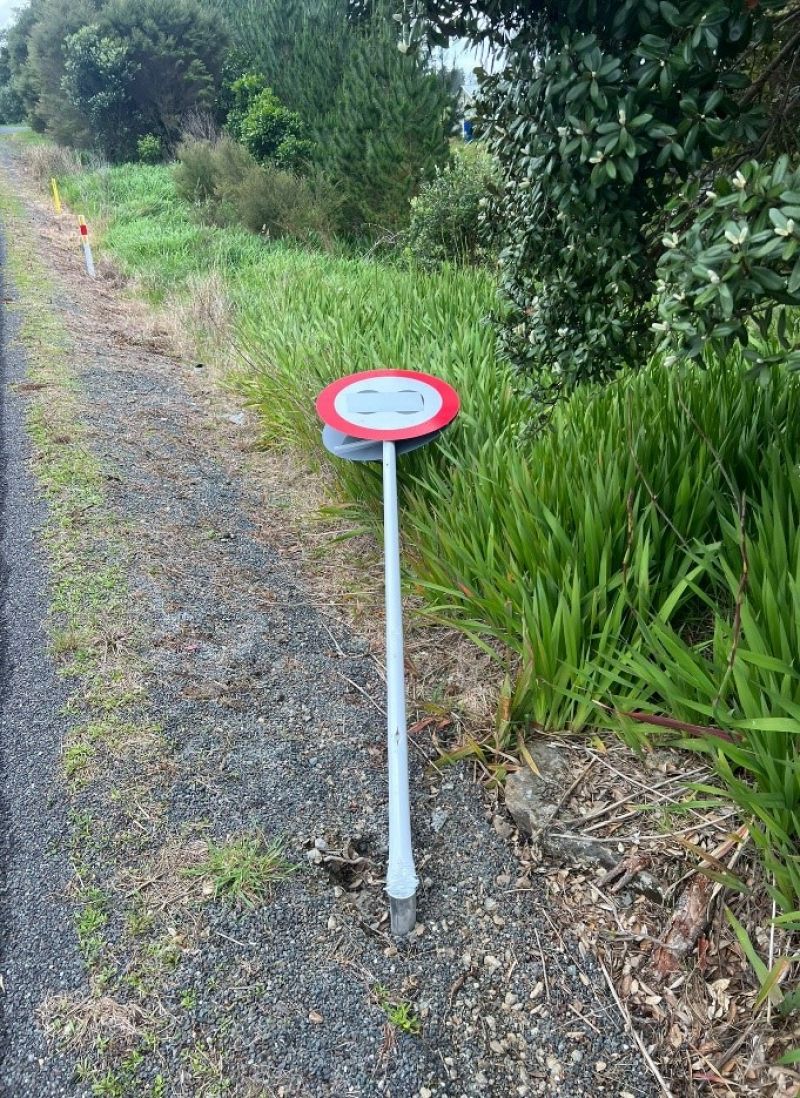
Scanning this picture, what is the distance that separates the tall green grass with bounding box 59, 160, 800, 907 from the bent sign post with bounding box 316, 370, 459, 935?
13.0 inches

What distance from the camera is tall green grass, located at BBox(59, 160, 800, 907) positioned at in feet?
6.00

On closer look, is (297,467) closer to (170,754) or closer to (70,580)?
(70,580)

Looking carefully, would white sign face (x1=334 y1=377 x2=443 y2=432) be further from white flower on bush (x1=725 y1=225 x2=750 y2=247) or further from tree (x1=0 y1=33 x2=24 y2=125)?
tree (x1=0 y1=33 x2=24 y2=125)

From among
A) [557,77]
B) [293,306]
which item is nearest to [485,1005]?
[557,77]

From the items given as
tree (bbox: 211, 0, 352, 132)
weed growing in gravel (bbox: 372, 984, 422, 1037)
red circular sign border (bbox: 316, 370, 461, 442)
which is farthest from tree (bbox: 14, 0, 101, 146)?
weed growing in gravel (bbox: 372, 984, 422, 1037)

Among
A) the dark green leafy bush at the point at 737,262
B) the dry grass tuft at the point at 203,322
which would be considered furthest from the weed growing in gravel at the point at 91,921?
the dry grass tuft at the point at 203,322

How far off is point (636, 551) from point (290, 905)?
138 centimetres

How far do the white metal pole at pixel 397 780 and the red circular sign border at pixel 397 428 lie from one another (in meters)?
0.30

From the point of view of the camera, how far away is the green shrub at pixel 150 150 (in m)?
18.8

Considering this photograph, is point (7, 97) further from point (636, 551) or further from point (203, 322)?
point (636, 551)

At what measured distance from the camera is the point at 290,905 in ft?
6.33

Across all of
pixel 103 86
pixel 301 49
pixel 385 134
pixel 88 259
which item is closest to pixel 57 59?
pixel 103 86

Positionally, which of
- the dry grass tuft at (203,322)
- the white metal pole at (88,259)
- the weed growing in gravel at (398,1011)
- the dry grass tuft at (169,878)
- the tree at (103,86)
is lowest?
the weed growing in gravel at (398,1011)

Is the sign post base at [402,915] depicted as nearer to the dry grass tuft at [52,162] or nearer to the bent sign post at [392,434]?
the bent sign post at [392,434]
